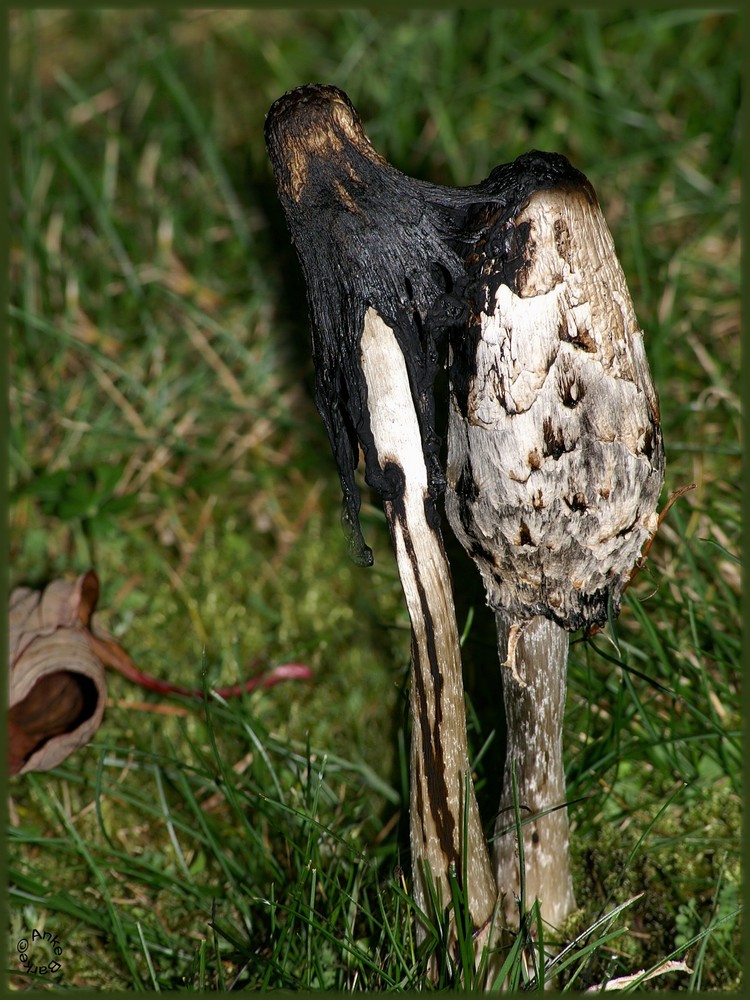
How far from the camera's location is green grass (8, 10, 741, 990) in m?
2.66

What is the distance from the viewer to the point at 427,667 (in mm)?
2271

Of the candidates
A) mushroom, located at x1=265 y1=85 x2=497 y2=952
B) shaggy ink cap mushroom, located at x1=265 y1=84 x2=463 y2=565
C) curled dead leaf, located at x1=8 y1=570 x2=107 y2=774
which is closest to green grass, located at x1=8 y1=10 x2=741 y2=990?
curled dead leaf, located at x1=8 y1=570 x2=107 y2=774

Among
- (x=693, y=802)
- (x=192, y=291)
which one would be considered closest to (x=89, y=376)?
(x=192, y=291)

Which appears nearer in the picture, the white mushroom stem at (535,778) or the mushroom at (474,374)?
the mushroom at (474,374)

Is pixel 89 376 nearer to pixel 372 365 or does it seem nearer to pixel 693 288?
pixel 372 365

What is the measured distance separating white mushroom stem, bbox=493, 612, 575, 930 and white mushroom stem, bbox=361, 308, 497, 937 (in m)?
0.13

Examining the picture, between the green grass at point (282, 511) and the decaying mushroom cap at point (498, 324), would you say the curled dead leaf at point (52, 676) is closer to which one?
the green grass at point (282, 511)

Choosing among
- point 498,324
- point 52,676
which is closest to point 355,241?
point 498,324

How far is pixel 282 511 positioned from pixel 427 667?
1.65 m

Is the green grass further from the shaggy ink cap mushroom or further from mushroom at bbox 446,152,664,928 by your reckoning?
the shaggy ink cap mushroom

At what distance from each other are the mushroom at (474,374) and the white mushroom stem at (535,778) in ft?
0.53

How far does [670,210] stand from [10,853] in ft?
11.6

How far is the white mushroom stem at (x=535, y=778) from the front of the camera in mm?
2393

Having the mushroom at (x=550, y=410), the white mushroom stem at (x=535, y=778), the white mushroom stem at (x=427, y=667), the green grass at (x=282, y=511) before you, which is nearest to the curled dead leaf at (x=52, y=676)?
the green grass at (x=282, y=511)
